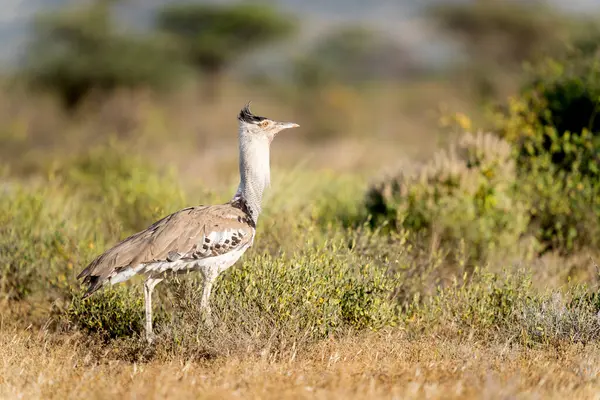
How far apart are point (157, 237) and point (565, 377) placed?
7.87 feet

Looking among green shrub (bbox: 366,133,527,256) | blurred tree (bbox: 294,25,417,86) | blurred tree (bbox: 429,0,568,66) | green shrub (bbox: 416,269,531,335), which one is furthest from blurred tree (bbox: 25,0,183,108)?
green shrub (bbox: 416,269,531,335)

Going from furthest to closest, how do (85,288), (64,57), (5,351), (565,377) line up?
1. (64,57)
2. (85,288)
3. (5,351)
4. (565,377)

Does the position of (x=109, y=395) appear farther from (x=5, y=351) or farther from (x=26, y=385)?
(x=5, y=351)

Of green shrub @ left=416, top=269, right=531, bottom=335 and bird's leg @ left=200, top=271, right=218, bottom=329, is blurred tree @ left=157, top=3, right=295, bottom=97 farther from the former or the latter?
bird's leg @ left=200, top=271, right=218, bottom=329

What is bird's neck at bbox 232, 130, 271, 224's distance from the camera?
5086 mm

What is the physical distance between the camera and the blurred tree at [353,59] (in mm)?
37438

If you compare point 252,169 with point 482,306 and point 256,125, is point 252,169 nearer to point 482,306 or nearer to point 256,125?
point 256,125

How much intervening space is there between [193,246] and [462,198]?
2.91 metres

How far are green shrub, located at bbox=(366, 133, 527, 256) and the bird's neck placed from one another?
1.69 metres

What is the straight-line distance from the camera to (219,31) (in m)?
33.0

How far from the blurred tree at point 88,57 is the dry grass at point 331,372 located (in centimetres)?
2139

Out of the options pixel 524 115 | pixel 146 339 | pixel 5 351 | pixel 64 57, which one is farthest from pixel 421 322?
pixel 64 57

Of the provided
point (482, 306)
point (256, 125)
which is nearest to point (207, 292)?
point (256, 125)

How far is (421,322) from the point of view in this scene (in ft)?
16.8
